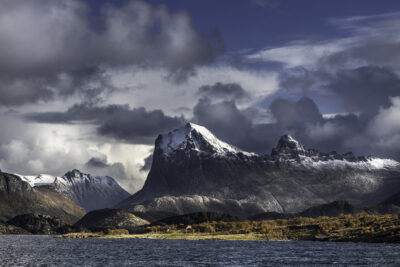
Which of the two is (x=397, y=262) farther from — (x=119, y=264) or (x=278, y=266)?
(x=119, y=264)

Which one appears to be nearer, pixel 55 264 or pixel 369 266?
pixel 369 266

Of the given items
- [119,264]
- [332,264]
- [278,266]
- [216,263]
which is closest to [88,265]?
[119,264]

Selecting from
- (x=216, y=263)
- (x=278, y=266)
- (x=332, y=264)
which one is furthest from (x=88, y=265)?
(x=332, y=264)

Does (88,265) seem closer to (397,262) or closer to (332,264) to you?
(332,264)

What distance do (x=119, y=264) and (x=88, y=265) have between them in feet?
32.5

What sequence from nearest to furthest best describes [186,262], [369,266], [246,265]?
[369,266]
[246,265]
[186,262]

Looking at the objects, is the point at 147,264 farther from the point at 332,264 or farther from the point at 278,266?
the point at 332,264

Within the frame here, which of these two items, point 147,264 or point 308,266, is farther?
point 147,264

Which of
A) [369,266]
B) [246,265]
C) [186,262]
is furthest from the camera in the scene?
[186,262]

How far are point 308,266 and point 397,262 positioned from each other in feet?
90.4

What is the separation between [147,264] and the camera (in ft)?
623

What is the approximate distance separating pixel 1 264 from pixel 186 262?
59315mm

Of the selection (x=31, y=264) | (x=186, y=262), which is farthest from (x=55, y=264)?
(x=186, y=262)

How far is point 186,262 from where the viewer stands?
196 meters
